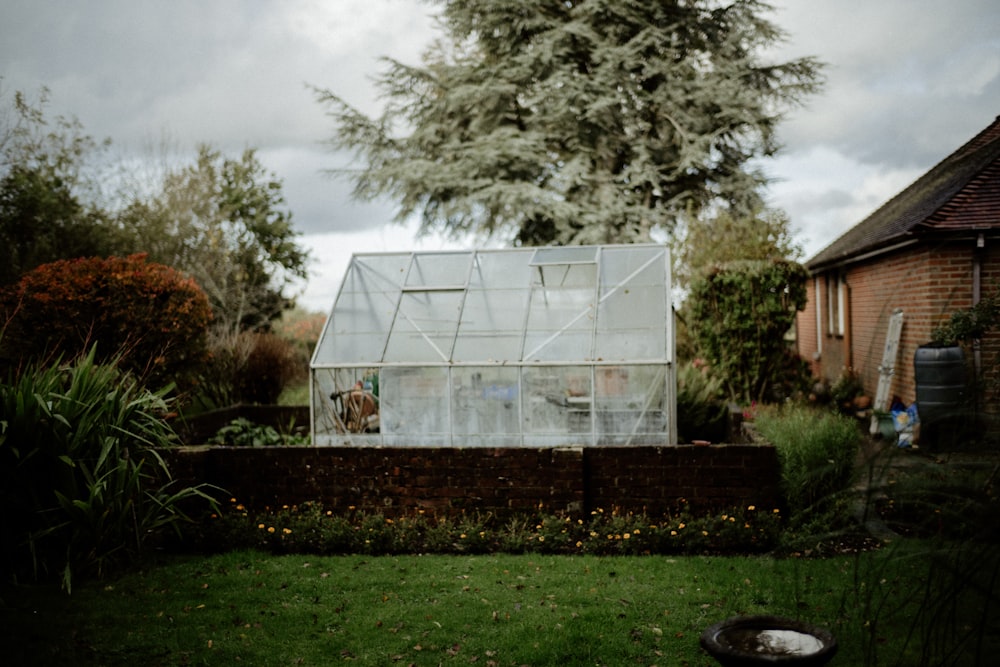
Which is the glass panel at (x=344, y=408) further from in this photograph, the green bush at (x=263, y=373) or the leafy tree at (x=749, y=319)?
the green bush at (x=263, y=373)

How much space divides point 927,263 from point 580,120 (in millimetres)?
10355

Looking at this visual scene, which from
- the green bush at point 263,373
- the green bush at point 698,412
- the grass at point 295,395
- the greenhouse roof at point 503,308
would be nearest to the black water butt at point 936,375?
the green bush at point 698,412

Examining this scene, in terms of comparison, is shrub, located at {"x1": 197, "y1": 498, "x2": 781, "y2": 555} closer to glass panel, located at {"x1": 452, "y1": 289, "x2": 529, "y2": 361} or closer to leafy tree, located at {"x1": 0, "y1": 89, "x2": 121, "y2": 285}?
glass panel, located at {"x1": 452, "y1": 289, "x2": 529, "y2": 361}

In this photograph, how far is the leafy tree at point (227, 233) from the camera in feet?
62.7

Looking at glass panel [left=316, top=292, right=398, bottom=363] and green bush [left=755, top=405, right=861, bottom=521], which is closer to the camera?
green bush [left=755, top=405, right=861, bottom=521]

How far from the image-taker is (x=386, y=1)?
2278 cm

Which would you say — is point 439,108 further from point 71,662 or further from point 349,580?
point 71,662

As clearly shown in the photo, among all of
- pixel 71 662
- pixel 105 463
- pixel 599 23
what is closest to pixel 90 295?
pixel 105 463

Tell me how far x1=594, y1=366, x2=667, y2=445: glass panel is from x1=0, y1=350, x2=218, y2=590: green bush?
4306 millimetres

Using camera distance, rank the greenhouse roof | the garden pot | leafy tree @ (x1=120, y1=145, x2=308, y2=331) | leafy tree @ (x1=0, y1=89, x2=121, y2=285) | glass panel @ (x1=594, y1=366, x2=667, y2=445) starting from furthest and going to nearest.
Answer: leafy tree @ (x1=120, y1=145, x2=308, y2=331)
leafy tree @ (x1=0, y1=89, x2=121, y2=285)
the greenhouse roof
glass panel @ (x1=594, y1=366, x2=667, y2=445)
the garden pot

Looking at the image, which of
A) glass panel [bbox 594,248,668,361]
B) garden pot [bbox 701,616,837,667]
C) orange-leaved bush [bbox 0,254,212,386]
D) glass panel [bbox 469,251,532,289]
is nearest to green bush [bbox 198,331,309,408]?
orange-leaved bush [bbox 0,254,212,386]

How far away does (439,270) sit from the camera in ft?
33.3

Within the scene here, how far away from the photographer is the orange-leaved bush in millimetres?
9797

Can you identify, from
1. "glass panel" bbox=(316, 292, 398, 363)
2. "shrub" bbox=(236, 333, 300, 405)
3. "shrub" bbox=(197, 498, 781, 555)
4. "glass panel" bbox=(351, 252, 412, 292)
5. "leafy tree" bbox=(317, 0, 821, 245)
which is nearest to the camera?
"shrub" bbox=(197, 498, 781, 555)
